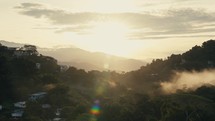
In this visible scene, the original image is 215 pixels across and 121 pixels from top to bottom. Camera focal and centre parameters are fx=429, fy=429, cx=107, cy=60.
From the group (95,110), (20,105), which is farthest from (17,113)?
(95,110)

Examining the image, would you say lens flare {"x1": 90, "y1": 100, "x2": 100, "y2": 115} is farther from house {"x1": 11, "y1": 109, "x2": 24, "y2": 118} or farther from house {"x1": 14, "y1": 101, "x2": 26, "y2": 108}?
house {"x1": 14, "y1": 101, "x2": 26, "y2": 108}

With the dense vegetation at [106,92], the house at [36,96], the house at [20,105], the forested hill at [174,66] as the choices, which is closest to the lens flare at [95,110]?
the dense vegetation at [106,92]

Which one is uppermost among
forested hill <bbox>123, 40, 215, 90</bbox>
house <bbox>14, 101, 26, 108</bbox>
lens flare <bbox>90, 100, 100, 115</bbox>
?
forested hill <bbox>123, 40, 215, 90</bbox>

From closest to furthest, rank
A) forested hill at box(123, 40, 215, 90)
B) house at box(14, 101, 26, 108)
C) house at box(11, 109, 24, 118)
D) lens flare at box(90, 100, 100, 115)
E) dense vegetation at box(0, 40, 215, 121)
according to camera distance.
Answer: dense vegetation at box(0, 40, 215, 121) < lens flare at box(90, 100, 100, 115) < house at box(11, 109, 24, 118) < house at box(14, 101, 26, 108) < forested hill at box(123, 40, 215, 90)

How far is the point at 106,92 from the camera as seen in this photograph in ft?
216

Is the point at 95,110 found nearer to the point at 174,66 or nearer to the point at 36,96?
the point at 36,96

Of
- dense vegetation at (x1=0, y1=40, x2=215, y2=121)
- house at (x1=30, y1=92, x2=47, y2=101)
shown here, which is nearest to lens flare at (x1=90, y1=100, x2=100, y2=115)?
dense vegetation at (x1=0, y1=40, x2=215, y2=121)

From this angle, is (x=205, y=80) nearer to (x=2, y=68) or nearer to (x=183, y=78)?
(x=183, y=78)

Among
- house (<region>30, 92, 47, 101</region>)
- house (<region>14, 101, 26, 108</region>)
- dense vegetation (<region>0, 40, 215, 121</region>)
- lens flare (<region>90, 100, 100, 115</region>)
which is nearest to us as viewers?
dense vegetation (<region>0, 40, 215, 121</region>)

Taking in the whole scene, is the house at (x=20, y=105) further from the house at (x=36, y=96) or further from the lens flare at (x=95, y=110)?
the lens flare at (x=95, y=110)

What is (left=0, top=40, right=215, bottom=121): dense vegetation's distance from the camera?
1585 inches

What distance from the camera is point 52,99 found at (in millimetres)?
53750

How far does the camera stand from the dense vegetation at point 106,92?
40.2 meters

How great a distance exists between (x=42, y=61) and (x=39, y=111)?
109 ft
